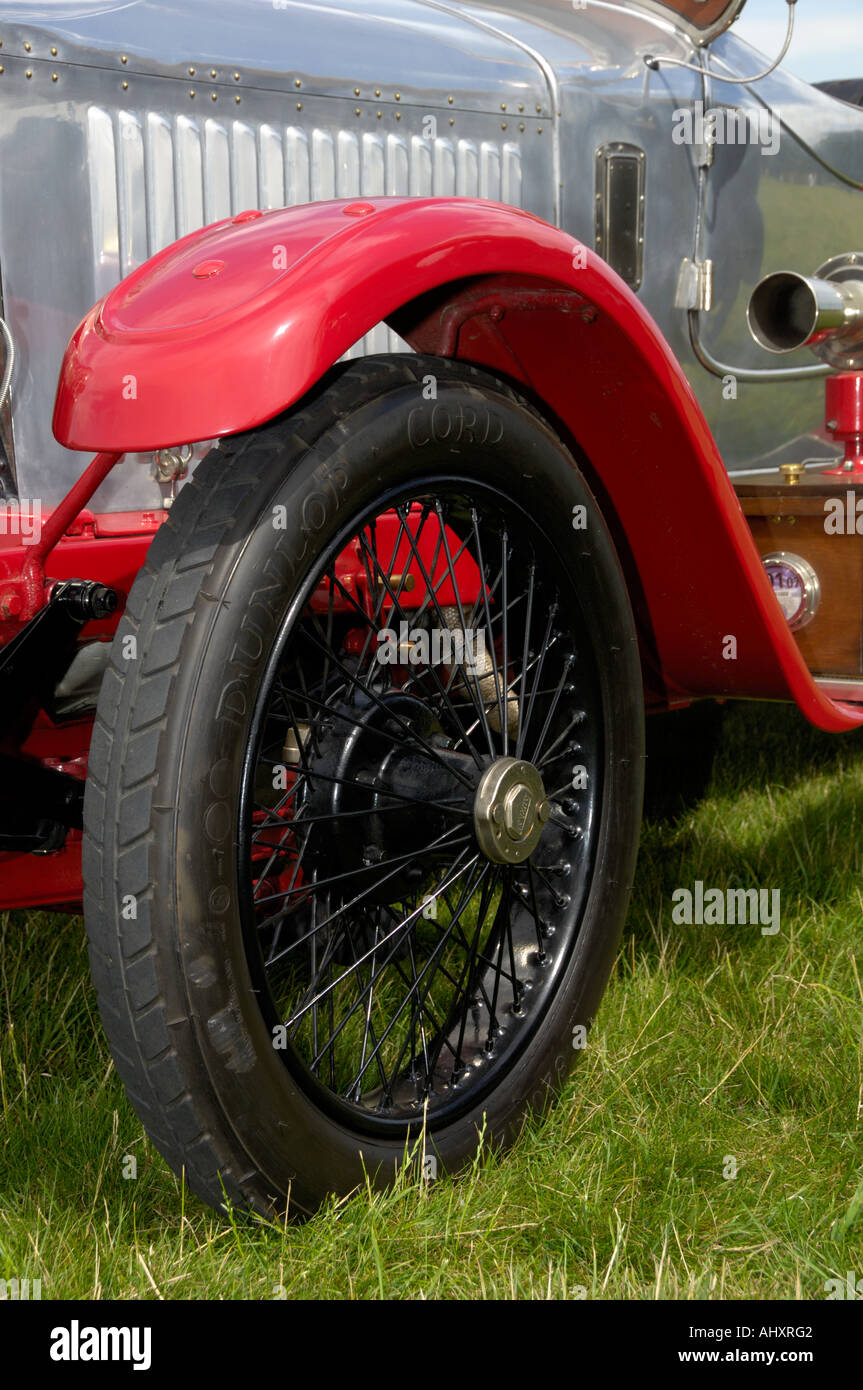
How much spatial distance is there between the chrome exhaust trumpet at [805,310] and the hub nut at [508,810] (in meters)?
1.09

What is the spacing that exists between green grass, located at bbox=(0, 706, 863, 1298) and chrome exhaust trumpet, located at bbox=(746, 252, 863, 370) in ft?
3.59

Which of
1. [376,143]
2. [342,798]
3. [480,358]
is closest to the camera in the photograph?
[342,798]

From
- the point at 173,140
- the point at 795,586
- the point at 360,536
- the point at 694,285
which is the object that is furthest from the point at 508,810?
the point at 694,285

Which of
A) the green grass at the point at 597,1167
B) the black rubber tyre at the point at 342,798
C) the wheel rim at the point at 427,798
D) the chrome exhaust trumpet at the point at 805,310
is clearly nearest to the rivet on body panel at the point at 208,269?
the black rubber tyre at the point at 342,798

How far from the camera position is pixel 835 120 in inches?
127

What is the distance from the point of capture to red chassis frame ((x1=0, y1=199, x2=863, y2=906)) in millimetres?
1483

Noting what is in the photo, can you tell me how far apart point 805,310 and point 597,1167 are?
150 centimetres

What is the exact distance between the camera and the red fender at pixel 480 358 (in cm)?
148

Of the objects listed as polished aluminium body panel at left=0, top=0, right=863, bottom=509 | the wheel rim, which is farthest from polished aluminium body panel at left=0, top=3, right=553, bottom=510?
the wheel rim

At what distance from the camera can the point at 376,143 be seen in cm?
236

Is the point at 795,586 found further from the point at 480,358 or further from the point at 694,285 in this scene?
the point at 480,358

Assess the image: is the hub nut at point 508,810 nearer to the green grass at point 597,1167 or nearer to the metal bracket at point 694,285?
the green grass at point 597,1167
